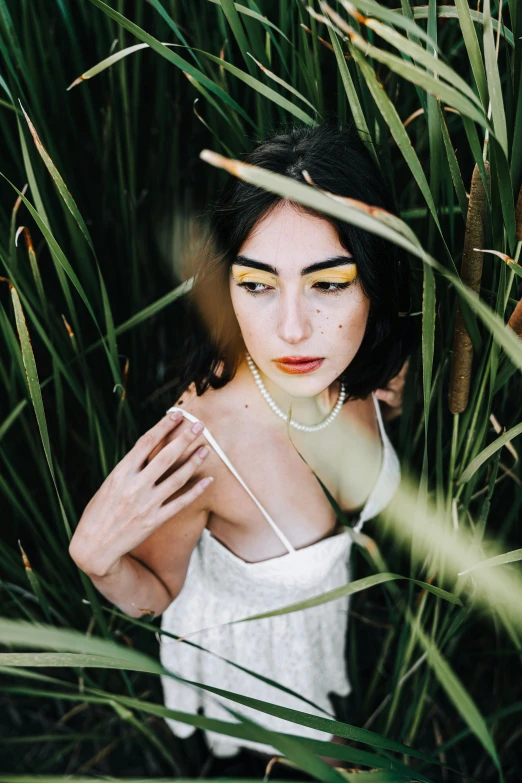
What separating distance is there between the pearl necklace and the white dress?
4.1 inches

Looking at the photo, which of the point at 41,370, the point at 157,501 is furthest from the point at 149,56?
the point at 157,501

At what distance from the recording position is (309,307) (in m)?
0.65

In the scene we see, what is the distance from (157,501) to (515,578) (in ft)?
1.40

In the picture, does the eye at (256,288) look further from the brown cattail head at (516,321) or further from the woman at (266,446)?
the brown cattail head at (516,321)

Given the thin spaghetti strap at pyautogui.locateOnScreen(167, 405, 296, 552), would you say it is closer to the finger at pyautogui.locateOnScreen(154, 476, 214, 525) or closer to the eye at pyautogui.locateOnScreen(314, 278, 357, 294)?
the finger at pyautogui.locateOnScreen(154, 476, 214, 525)

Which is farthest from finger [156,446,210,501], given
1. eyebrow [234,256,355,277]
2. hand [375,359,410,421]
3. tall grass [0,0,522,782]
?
hand [375,359,410,421]

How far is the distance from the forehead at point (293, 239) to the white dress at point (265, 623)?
0.34 meters

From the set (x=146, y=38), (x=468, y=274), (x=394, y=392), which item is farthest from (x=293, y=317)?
(x=394, y=392)

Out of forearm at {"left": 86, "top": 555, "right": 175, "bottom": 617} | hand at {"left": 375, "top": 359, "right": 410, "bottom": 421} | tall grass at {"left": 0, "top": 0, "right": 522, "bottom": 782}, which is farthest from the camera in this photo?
hand at {"left": 375, "top": 359, "right": 410, "bottom": 421}

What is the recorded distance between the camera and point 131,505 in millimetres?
688

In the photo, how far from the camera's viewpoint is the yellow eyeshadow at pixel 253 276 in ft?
2.09

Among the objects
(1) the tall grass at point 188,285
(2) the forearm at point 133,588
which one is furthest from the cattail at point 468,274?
(2) the forearm at point 133,588

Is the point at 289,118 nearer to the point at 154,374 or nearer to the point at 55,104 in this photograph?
the point at 55,104

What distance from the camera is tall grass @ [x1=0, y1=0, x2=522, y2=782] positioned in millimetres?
531
